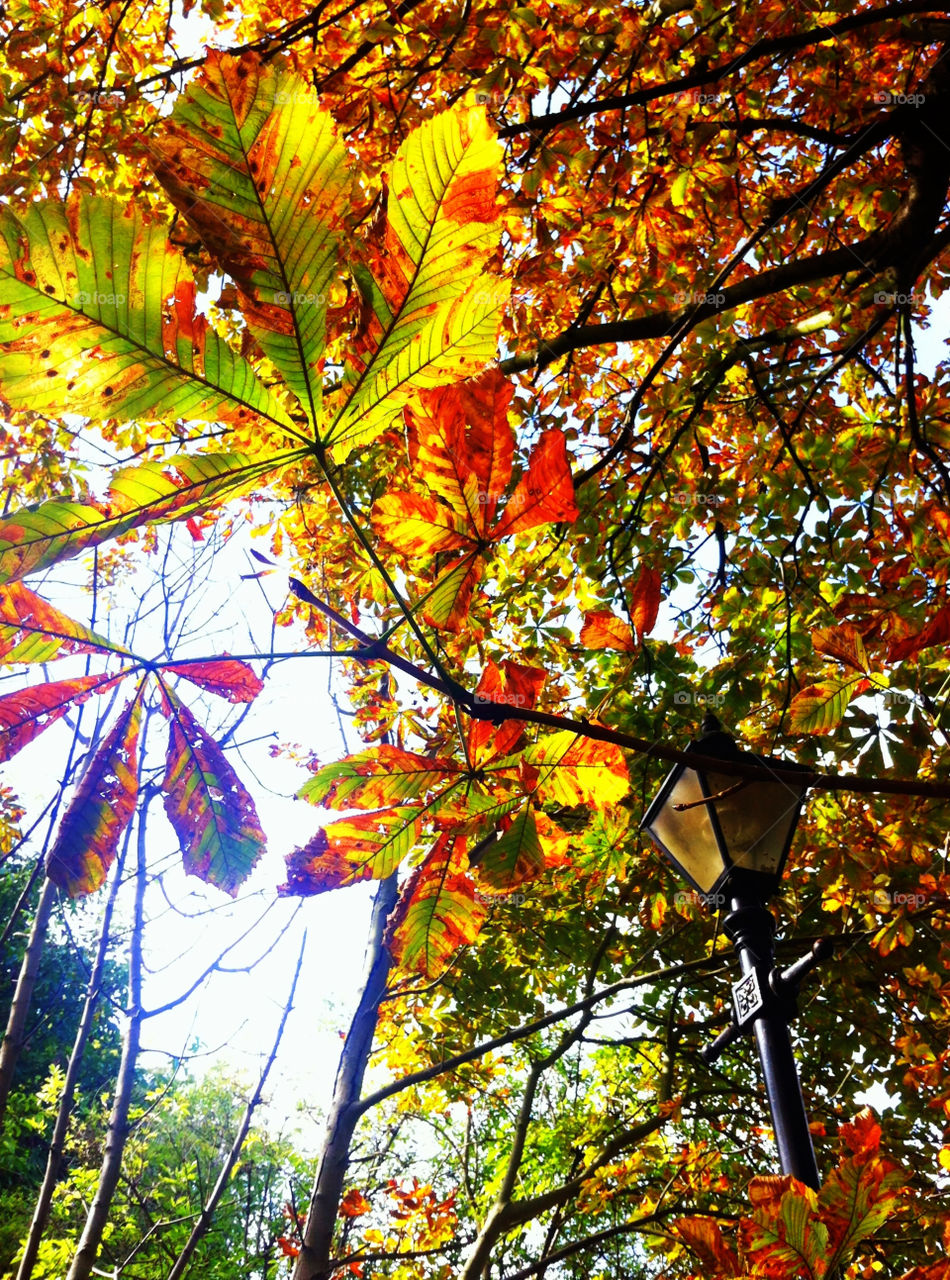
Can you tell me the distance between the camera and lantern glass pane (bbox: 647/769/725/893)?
1713mm

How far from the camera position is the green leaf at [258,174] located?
20.7 inches

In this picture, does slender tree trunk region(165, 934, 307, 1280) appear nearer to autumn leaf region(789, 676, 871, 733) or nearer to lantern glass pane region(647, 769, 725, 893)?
lantern glass pane region(647, 769, 725, 893)

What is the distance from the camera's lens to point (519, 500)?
0.74m

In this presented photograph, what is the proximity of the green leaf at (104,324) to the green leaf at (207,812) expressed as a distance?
287 mm

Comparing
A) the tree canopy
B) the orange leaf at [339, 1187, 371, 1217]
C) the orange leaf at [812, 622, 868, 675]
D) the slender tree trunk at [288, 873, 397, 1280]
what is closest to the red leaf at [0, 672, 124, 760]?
the tree canopy

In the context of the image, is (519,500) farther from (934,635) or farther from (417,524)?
(934,635)

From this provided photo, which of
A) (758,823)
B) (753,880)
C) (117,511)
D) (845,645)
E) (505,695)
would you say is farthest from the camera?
(753,880)

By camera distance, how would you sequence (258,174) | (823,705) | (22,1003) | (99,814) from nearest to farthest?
(258,174) → (99,814) → (823,705) → (22,1003)

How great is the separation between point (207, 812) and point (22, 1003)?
2.98 meters

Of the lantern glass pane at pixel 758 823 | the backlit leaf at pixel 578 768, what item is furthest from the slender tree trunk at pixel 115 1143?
the backlit leaf at pixel 578 768

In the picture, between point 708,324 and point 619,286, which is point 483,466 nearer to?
point 708,324

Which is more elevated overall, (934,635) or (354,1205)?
(934,635)

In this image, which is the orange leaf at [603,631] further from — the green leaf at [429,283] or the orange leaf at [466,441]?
the green leaf at [429,283]

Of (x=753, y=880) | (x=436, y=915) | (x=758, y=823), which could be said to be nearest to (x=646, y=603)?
(x=436, y=915)
